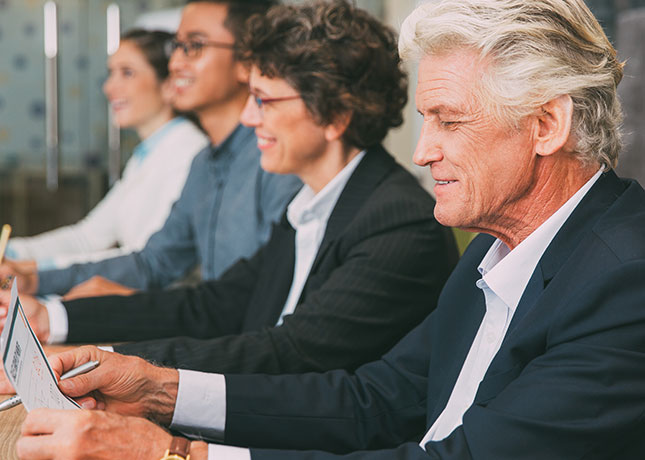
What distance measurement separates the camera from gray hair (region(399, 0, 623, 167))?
42.8 inches

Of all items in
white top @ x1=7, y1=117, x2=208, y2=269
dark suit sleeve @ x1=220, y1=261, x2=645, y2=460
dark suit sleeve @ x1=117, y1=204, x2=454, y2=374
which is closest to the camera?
dark suit sleeve @ x1=220, y1=261, x2=645, y2=460

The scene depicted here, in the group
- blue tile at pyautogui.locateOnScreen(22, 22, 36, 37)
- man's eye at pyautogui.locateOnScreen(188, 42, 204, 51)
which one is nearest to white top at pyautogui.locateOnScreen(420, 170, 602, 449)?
man's eye at pyautogui.locateOnScreen(188, 42, 204, 51)

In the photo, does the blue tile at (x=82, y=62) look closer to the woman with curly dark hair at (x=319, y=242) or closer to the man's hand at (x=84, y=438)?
the woman with curly dark hair at (x=319, y=242)

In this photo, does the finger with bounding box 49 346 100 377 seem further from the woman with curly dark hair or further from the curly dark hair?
the curly dark hair

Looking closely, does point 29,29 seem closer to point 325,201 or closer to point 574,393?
point 325,201

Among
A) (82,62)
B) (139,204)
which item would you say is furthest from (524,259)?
(82,62)

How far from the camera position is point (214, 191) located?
2688 millimetres

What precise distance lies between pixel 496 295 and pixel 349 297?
48cm

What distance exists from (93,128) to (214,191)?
291 cm

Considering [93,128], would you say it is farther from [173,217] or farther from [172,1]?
[173,217]

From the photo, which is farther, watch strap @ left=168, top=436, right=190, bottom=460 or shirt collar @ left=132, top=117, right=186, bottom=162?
shirt collar @ left=132, top=117, right=186, bottom=162

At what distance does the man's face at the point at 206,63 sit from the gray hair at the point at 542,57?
1729mm

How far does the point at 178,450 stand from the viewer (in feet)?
3.51

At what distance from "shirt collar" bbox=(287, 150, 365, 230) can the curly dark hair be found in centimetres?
6
